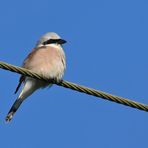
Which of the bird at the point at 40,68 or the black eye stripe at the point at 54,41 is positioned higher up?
the black eye stripe at the point at 54,41

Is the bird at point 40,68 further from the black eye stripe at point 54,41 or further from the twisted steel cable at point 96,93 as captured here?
the twisted steel cable at point 96,93

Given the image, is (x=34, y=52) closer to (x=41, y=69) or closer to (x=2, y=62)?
(x=41, y=69)

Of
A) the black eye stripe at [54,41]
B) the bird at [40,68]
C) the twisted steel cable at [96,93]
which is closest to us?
the twisted steel cable at [96,93]

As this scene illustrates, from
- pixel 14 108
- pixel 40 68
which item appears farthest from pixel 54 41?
pixel 14 108

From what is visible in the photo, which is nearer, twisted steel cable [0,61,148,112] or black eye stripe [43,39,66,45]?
twisted steel cable [0,61,148,112]

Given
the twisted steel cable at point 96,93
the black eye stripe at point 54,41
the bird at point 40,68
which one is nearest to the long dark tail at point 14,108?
the bird at point 40,68

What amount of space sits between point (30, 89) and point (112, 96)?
214 centimetres

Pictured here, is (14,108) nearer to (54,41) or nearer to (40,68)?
(40,68)

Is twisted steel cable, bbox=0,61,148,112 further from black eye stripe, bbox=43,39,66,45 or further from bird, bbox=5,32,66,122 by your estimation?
black eye stripe, bbox=43,39,66,45

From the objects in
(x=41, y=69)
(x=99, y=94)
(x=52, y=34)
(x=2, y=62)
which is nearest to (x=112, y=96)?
(x=99, y=94)

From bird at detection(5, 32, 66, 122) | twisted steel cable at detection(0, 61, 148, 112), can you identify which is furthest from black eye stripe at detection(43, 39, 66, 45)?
twisted steel cable at detection(0, 61, 148, 112)

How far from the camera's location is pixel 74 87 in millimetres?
4973

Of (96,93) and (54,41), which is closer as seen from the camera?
(96,93)

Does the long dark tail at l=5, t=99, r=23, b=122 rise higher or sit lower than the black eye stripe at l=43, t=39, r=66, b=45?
lower
